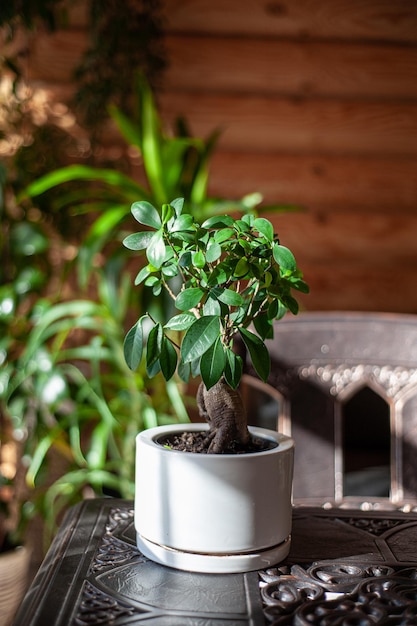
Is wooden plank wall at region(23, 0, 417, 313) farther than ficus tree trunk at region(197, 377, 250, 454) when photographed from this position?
Yes

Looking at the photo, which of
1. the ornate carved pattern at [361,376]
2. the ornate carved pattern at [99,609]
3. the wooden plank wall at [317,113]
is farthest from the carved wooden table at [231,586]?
the wooden plank wall at [317,113]

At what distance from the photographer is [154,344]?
0.79 metres

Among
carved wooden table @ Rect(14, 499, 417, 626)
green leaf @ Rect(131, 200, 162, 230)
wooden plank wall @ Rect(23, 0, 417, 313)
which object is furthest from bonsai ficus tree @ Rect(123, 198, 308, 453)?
wooden plank wall @ Rect(23, 0, 417, 313)

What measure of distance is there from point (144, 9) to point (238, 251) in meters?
1.66

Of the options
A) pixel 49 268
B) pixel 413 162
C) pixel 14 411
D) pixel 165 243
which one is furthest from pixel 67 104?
pixel 165 243

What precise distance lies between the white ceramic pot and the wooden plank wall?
1.84m

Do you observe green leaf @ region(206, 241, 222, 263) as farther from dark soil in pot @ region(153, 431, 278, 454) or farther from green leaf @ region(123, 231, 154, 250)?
dark soil in pot @ region(153, 431, 278, 454)

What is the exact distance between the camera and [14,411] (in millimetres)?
1864

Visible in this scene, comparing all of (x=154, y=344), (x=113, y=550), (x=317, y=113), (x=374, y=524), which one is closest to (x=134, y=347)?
(x=154, y=344)

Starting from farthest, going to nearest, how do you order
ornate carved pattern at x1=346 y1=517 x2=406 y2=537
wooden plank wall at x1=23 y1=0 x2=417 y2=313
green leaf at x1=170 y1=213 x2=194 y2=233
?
wooden plank wall at x1=23 y1=0 x2=417 y2=313
ornate carved pattern at x1=346 y1=517 x2=406 y2=537
green leaf at x1=170 y1=213 x2=194 y2=233

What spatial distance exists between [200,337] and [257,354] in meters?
0.07

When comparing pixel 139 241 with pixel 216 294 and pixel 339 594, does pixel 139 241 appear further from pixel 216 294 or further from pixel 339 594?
pixel 339 594

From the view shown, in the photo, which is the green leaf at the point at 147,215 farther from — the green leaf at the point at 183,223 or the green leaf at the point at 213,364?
the green leaf at the point at 213,364

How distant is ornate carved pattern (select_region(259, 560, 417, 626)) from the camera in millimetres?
667
